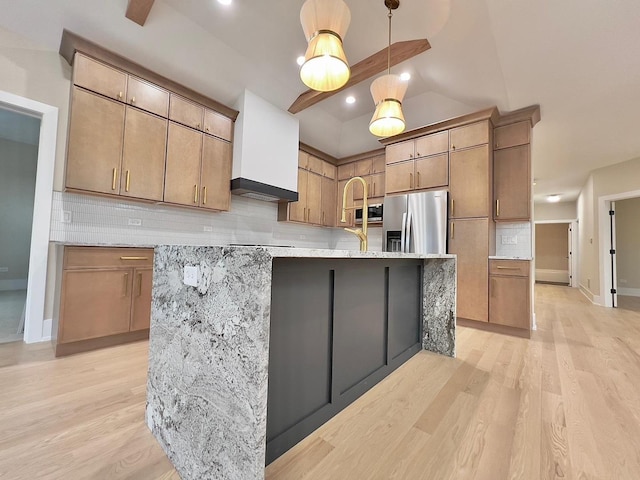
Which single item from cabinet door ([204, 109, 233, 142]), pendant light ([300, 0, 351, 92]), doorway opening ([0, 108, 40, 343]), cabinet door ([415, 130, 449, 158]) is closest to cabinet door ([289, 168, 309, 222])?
cabinet door ([204, 109, 233, 142])

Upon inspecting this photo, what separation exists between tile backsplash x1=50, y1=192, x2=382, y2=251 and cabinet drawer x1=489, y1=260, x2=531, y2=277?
197 cm

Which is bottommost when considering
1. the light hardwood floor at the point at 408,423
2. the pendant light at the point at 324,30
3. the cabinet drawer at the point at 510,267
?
the light hardwood floor at the point at 408,423

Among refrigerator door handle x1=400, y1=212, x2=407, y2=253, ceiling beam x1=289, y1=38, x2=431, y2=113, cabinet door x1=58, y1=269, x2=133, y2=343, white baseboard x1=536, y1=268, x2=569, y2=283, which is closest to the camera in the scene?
cabinet door x1=58, y1=269, x2=133, y2=343

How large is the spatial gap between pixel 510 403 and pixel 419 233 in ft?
7.41

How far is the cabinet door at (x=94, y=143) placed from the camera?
2.34m

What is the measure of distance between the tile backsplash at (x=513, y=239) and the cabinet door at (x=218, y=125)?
12.0 feet

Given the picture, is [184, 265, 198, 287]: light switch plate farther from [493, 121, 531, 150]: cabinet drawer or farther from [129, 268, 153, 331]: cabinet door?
[493, 121, 531, 150]: cabinet drawer

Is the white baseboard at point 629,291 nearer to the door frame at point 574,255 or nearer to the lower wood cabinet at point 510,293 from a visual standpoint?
the door frame at point 574,255

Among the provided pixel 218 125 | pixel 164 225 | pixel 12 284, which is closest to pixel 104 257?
pixel 164 225

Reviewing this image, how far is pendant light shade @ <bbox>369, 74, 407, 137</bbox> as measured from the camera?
2.37m

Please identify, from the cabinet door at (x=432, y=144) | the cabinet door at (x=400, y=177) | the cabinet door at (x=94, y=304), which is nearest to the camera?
the cabinet door at (x=94, y=304)

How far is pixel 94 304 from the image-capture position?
2297 mm

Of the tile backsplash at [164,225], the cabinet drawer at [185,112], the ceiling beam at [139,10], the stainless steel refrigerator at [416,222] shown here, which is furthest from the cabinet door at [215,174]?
the stainless steel refrigerator at [416,222]

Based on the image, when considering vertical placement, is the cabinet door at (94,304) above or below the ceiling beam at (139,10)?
below
